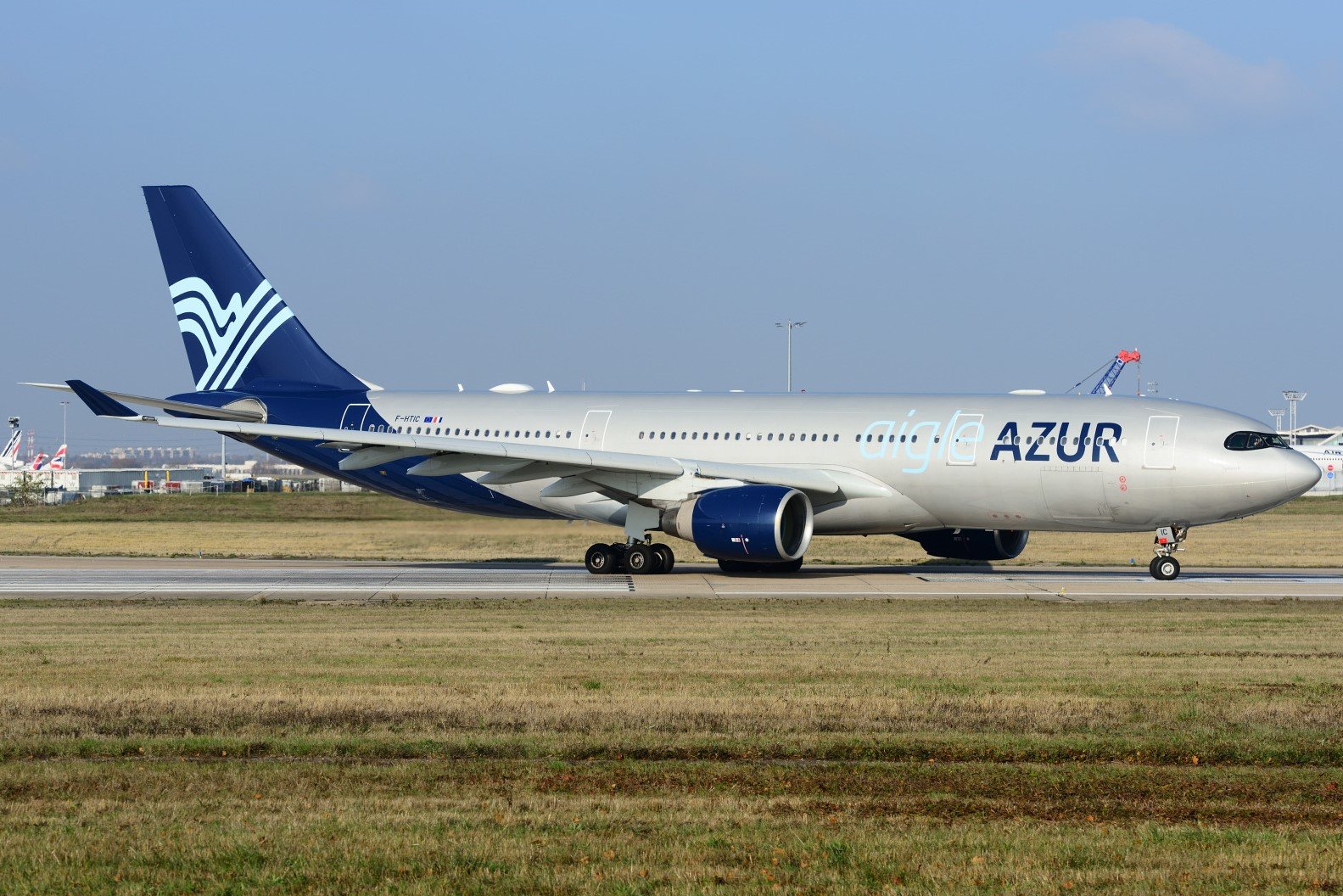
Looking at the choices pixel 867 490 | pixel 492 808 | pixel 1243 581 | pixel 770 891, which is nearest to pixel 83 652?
pixel 492 808

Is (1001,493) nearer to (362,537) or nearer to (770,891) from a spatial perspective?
(362,537)

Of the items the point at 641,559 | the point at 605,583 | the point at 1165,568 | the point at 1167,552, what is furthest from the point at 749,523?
the point at 1167,552

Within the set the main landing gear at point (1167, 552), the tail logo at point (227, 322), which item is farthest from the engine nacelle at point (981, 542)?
the tail logo at point (227, 322)

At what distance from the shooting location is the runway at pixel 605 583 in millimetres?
25688

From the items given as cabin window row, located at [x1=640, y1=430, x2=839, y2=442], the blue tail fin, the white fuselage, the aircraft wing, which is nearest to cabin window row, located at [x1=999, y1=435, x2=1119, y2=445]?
the white fuselage

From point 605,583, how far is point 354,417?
30.8 ft

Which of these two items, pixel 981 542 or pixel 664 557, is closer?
pixel 664 557

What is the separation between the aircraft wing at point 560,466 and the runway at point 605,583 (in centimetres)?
178

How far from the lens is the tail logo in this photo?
36219 millimetres

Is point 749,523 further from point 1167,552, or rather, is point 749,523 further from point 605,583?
point 1167,552

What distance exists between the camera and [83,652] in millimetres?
17000

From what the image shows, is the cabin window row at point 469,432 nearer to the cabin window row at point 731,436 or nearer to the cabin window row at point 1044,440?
the cabin window row at point 731,436

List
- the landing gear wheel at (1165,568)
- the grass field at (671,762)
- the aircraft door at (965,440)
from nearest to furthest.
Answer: the grass field at (671,762), the landing gear wheel at (1165,568), the aircraft door at (965,440)

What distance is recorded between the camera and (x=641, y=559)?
30.8 metres
